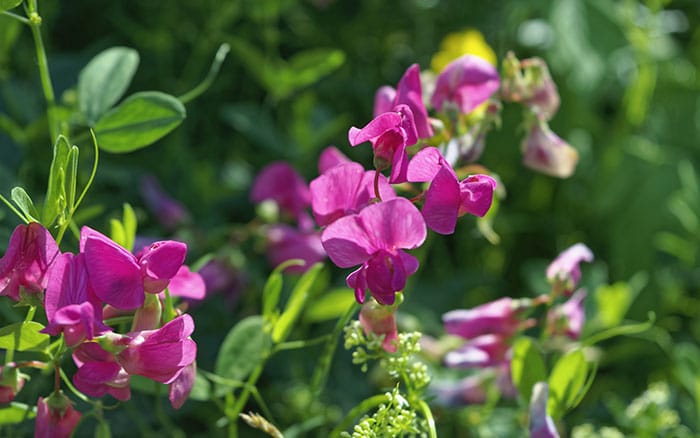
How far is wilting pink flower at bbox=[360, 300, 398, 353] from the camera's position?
2.79 ft

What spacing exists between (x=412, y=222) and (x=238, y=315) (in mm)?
692

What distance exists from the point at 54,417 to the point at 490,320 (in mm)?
500

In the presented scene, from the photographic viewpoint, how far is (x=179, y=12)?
1.80m

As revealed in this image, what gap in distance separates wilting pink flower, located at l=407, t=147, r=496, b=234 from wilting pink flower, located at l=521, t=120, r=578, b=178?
0.27 m

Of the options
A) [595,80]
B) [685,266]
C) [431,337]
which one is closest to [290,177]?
[431,337]

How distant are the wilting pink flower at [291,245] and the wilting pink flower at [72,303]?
21.1 inches

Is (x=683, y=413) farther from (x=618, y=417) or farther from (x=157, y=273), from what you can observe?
(x=157, y=273)

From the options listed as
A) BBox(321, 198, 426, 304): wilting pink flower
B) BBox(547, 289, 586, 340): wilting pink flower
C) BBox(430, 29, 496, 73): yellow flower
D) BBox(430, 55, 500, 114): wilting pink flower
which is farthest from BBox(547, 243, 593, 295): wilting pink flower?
BBox(430, 29, 496, 73): yellow flower

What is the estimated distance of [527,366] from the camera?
103 centimetres

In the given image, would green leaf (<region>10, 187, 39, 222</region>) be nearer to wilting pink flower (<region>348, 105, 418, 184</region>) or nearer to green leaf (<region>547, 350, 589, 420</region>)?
wilting pink flower (<region>348, 105, 418, 184</region>)

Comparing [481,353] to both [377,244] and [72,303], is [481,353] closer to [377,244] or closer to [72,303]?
[377,244]

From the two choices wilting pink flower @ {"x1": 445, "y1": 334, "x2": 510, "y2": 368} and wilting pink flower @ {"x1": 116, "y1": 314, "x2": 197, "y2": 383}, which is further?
wilting pink flower @ {"x1": 445, "y1": 334, "x2": 510, "y2": 368}

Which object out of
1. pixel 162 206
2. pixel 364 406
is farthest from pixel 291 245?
pixel 364 406

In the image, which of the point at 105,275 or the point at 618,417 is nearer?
the point at 105,275
